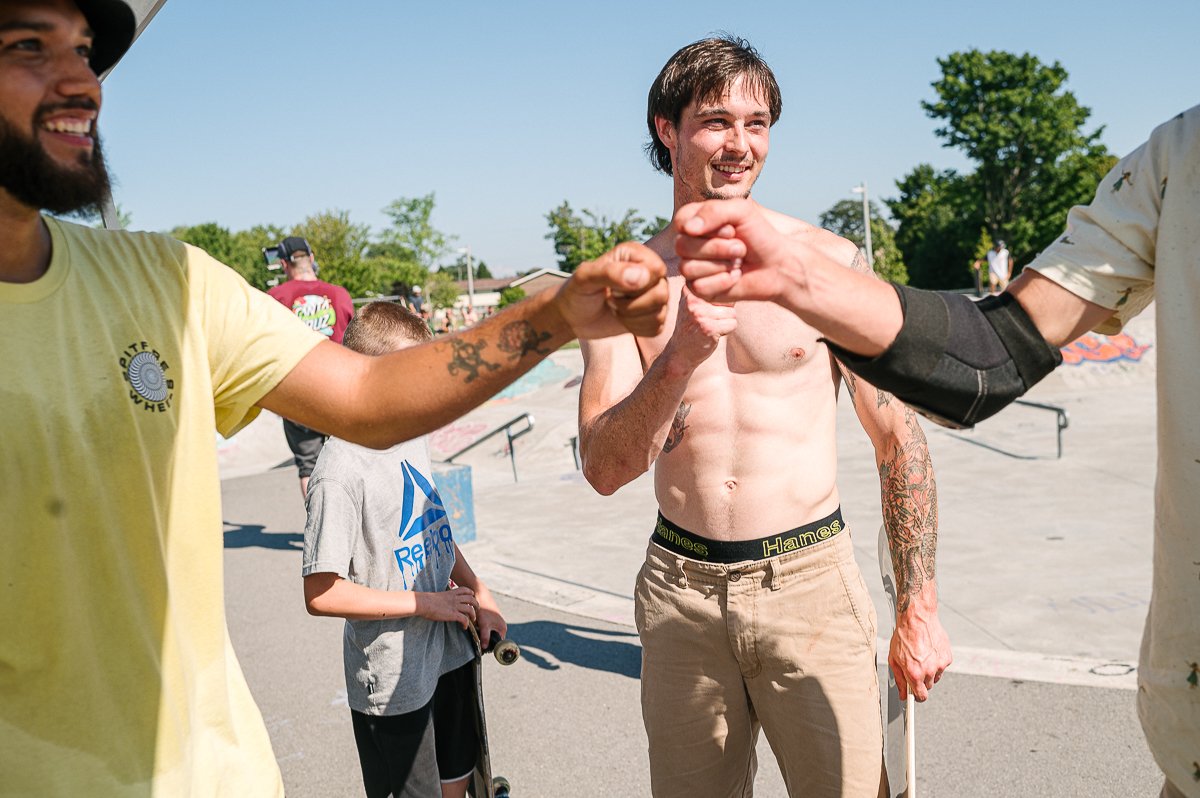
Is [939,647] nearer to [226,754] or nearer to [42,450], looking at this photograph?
[226,754]

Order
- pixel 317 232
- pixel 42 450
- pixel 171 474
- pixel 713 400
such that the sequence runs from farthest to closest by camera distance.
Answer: pixel 317 232 < pixel 713 400 < pixel 171 474 < pixel 42 450

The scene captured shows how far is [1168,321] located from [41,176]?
1.89 meters

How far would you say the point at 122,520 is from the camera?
5.42 feet

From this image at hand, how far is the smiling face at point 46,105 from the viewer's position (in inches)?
64.5

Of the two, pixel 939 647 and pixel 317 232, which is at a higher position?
pixel 317 232

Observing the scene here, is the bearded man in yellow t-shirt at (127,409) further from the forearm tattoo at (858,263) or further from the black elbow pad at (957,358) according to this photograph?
the forearm tattoo at (858,263)

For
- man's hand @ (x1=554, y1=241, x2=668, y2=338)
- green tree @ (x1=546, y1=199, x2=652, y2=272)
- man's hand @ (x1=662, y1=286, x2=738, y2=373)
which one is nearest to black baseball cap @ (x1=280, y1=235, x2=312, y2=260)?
man's hand @ (x1=662, y1=286, x2=738, y2=373)

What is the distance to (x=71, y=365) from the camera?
1.63 metres

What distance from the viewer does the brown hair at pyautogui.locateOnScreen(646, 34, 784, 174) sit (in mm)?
2900

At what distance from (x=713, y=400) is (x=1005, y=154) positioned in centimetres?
5721

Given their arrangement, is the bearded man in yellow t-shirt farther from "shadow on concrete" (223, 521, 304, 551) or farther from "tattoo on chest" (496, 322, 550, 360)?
"shadow on concrete" (223, 521, 304, 551)

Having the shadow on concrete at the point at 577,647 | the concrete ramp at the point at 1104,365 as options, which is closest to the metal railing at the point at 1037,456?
the concrete ramp at the point at 1104,365

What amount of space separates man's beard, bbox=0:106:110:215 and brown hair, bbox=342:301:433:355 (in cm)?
127

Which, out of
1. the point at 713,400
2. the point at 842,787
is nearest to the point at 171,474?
the point at 713,400
